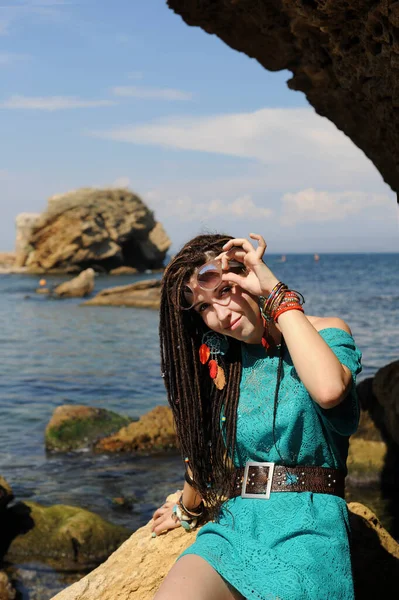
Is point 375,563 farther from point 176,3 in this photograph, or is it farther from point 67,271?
point 67,271

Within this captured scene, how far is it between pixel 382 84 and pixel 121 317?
23.5 meters

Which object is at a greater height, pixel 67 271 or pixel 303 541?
pixel 303 541

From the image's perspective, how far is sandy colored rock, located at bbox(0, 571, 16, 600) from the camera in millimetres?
6053

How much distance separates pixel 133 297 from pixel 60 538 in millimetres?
26617

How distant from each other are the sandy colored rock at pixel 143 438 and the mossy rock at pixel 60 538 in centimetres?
314

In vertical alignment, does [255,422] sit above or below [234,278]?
below

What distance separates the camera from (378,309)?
100 ft

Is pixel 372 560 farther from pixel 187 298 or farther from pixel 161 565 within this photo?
pixel 187 298

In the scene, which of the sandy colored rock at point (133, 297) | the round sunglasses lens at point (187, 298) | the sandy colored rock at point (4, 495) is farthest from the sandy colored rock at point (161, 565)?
the sandy colored rock at point (133, 297)

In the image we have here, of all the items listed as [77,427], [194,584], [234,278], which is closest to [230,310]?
[234,278]

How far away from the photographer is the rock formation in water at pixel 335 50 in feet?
16.3

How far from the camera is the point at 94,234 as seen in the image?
55.5 m

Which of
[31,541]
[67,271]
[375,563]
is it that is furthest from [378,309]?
[67,271]

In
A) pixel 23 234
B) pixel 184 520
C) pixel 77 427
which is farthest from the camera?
pixel 23 234
